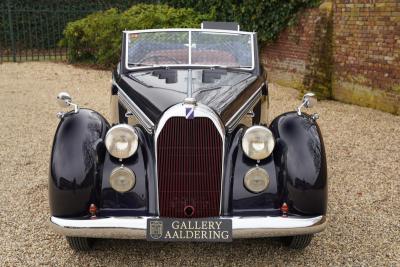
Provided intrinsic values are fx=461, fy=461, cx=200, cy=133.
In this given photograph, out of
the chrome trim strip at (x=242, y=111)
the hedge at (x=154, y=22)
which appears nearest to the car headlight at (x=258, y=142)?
the chrome trim strip at (x=242, y=111)

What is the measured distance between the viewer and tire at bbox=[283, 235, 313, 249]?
333 cm

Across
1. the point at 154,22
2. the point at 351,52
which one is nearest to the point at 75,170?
the point at 351,52

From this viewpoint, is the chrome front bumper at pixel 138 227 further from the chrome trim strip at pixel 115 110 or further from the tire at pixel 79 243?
the chrome trim strip at pixel 115 110

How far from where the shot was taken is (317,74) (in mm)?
8680

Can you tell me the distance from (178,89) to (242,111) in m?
0.55

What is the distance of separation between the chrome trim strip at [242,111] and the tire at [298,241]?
3.01 ft

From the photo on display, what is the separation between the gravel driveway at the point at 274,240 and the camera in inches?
132

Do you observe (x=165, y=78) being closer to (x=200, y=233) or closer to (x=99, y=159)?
(x=99, y=159)

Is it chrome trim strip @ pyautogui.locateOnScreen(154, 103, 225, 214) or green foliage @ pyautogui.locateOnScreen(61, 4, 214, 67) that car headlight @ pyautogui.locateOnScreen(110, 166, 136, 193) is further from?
green foliage @ pyautogui.locateOnScreen(61, 4, 214, 67)

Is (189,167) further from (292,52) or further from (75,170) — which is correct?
(292,52)

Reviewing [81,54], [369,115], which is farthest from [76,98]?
[369,115]

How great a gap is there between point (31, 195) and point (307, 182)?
9.05 feet

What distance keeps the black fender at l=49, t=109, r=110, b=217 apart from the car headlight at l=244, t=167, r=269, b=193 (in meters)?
0.99

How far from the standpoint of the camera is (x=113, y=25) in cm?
1237
